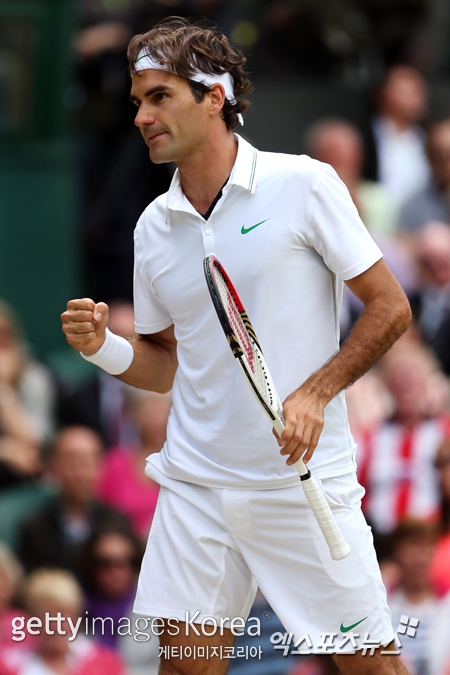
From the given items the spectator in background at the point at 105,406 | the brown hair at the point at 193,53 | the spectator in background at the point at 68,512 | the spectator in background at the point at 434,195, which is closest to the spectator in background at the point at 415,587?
the spectator in background at the point at 68,512

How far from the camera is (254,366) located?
298 centimetres

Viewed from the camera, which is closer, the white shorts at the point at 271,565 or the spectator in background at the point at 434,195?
the white shorts at the point at 271,565

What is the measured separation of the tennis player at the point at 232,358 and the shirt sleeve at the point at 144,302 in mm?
111

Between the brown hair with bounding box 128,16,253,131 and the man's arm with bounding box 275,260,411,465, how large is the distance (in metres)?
0.70

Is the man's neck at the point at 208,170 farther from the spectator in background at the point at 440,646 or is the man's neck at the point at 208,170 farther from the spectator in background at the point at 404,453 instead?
the spectator in background at the point at 404,453

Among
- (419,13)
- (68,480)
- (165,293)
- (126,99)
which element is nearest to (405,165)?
(419,13)

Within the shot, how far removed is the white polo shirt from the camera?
3143 millimetres

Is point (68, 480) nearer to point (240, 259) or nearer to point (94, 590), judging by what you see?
point (94, 590)

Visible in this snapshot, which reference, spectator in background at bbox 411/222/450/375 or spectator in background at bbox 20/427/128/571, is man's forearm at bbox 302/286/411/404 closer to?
spectator in background at bbox 20/427/128/571

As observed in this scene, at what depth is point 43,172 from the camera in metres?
8.02

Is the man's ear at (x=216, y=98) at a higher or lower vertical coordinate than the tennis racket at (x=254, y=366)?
higher

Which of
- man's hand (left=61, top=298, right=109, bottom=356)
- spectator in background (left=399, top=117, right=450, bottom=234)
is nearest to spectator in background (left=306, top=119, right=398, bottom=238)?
spectator in background (left=399, top=117, right=450, bottom=234)

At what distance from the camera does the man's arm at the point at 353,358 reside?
2.91m

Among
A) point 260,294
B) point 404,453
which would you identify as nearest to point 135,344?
point 260,294
